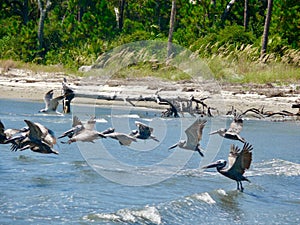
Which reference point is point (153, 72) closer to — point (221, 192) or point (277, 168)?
point (277, 168)

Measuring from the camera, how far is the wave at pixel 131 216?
775 cm

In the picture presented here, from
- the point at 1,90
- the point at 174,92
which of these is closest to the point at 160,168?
the point at 174,92

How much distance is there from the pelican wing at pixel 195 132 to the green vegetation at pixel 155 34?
13225 millimetres

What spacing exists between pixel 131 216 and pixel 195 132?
3.12 metres

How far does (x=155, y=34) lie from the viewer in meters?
32.6

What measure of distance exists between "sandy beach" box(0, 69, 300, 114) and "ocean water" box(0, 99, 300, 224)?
534 centimetres

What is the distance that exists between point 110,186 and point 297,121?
30.0ft

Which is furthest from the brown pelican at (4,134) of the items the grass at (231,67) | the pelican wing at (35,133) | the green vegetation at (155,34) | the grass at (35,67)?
the grass at (35,67)

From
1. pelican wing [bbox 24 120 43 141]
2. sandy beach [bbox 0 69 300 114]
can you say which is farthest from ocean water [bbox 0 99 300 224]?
sandy beach [bbox 0 69 300 114]

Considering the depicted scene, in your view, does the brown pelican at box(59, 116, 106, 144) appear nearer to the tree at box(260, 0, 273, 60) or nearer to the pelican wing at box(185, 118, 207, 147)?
the pelican wing at box(185, 118, 207, 147)

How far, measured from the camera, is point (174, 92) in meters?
22.1

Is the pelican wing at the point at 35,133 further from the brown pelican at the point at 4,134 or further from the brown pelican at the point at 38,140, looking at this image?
the brown pelican at the point at 4,134

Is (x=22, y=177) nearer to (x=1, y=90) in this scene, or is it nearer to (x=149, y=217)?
(x=149, y=217)

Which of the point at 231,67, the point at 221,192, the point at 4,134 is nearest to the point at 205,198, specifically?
the point at 221,192
